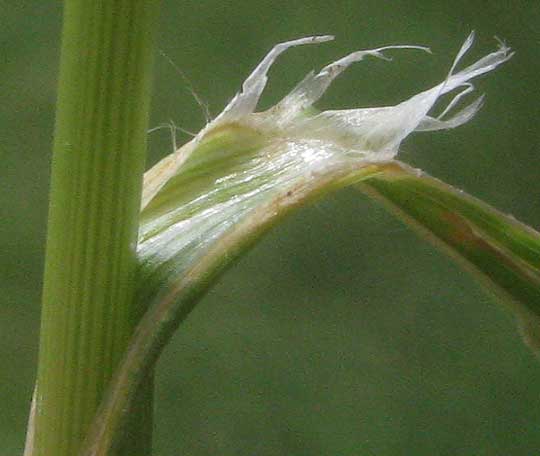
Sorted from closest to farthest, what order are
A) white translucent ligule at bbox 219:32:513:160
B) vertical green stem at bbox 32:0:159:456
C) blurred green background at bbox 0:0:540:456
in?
1. vertical green stem at bbox 32:0:159:456
2. white translucent ligule at bbox 219:32:513:160
3. blurred green background at bbox 0:0:540:456

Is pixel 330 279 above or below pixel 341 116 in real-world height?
below

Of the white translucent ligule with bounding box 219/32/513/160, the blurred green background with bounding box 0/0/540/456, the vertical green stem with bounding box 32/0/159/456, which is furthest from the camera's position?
the blurred green background with bounding box 0/0/540/456

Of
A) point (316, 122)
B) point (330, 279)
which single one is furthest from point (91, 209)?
point (330, 279)

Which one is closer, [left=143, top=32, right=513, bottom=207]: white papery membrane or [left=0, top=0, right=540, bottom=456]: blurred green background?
[left=143, top=32, right=513, bottom=207]: white papery membrane

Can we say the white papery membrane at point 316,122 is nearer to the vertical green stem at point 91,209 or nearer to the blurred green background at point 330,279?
the vertical green stem at point 91,209

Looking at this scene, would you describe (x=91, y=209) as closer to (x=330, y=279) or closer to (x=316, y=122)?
(x=316, y=122)

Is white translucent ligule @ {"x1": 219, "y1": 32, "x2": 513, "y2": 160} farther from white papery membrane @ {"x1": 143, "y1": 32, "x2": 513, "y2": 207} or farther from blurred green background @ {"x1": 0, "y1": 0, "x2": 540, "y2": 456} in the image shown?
blurred green background @ {"x1": 0, "y1": 0, "x2": 540, "y2": 456}

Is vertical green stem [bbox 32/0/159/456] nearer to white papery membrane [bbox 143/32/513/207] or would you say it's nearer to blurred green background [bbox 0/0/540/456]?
white papery membrane [bbox 143/32/513/207]

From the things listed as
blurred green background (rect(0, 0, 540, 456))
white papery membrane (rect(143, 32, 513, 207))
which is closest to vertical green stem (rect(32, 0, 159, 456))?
white papery membrane (rect(143, 32, 513, 207))
